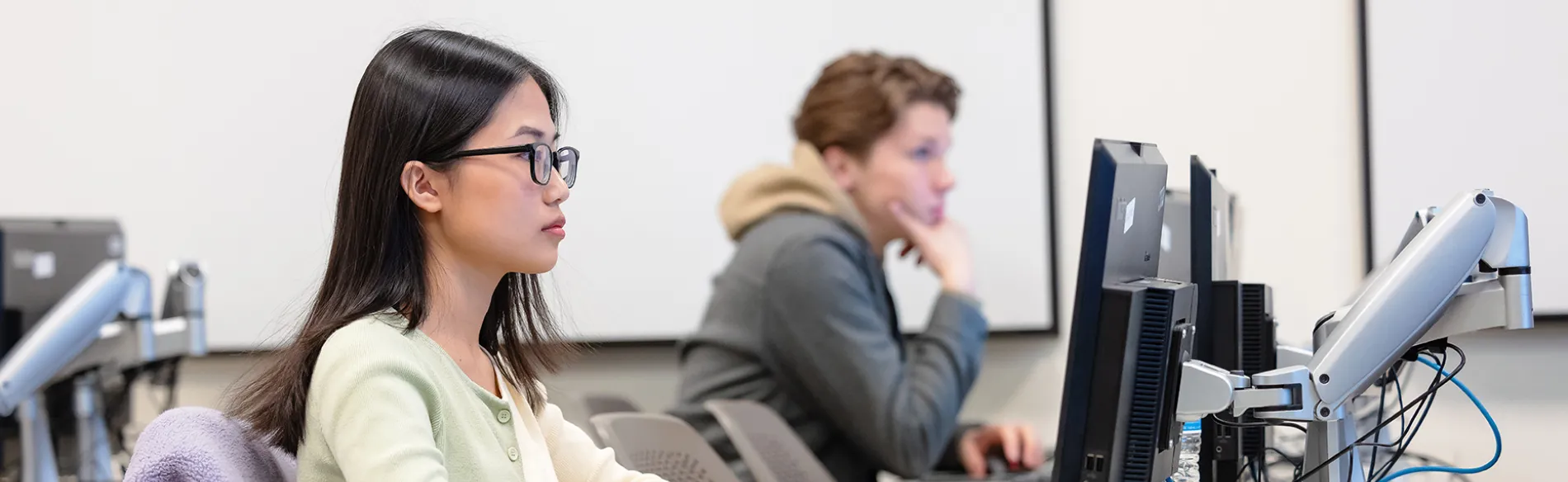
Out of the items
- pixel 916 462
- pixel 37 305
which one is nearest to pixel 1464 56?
pixel 916 462

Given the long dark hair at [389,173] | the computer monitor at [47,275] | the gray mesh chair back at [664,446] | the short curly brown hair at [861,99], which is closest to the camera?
the long dark hair at [389,173]

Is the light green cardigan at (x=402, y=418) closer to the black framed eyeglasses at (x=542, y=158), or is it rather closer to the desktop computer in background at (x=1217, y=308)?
the black framed eyeglasses at (x=542, y=158)

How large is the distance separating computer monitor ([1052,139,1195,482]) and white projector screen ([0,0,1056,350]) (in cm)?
194

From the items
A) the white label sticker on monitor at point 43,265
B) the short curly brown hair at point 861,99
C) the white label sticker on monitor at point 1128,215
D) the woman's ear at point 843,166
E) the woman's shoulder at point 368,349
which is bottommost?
the woman's shoulder at point 368,349

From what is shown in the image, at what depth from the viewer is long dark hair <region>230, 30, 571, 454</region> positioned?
0.96 meters

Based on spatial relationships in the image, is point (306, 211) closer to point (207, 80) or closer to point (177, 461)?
point (207, 80)

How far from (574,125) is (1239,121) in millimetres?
1529

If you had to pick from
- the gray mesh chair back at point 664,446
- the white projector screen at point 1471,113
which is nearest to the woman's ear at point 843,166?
the gray mesh chair back at point 664,446

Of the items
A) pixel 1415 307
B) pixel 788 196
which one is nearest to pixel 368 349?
pixel 1415 307

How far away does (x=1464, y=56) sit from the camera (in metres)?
2.57

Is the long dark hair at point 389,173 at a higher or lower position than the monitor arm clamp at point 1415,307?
higher

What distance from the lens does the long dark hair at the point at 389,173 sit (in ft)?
3.14

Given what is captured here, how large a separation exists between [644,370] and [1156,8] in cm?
147

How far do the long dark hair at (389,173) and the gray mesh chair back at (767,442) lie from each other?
84cm
